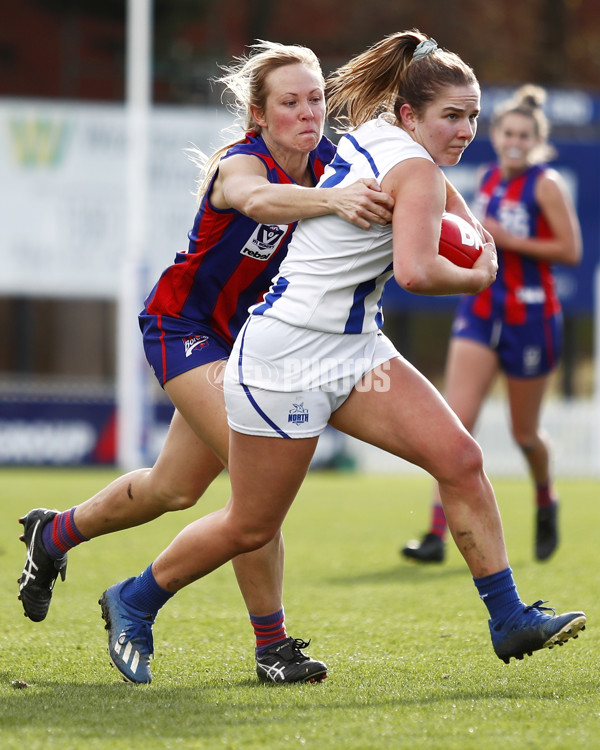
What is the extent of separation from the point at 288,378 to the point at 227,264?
609mm

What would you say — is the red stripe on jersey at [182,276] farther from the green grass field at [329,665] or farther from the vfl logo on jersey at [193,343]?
the green grass field at [329,665]

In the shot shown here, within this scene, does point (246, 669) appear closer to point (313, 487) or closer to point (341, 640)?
point (341, 640)

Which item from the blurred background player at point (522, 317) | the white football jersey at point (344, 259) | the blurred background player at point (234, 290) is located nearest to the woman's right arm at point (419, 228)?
the white football jersey at point (344, 259)

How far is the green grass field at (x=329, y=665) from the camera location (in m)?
3.14

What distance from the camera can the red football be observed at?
3625mm

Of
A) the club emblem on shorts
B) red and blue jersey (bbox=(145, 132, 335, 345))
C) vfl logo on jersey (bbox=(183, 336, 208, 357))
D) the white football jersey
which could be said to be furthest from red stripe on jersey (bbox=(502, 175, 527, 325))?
A: the club emblem on shorts

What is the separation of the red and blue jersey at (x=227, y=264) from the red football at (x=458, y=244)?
0.49 metres

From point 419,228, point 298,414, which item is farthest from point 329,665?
point 419,228

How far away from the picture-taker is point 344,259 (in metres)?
3.54

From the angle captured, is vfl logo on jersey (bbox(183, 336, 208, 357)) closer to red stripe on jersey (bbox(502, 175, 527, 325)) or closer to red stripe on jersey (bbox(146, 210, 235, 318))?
red stripe on jersey (bbox(146, 210, 235, 318))

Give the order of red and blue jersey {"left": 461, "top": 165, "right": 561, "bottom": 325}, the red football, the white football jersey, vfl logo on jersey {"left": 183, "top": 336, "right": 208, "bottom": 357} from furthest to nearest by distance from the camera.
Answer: red and blue jersey {"left": 461, "top": 165, "right": 561, "bottom": 325}, vfl logo on jersey {"left": 183, "top": 336, "right": 208, "bottom": 357}, the red football, the white football jersey

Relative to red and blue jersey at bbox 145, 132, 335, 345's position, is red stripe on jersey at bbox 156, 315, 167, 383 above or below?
below

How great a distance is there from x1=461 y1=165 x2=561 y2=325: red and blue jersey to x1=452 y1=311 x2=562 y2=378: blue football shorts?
39 mm

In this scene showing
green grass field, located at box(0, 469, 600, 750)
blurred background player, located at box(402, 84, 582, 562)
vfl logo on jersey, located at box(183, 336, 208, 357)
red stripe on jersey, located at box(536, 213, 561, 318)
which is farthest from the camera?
red stripe on jersey, located at box(536, 213, 561, 318)
